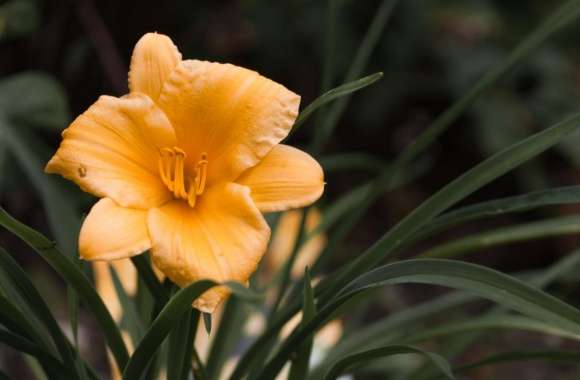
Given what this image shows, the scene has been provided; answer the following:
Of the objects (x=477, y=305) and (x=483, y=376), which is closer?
(x=483, y=376)

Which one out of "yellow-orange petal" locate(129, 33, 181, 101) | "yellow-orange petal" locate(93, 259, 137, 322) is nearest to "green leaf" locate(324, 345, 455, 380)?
"yellow-orange petal" locate(129, 33, 181, 101)

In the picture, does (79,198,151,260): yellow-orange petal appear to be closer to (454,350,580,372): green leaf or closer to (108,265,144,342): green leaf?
(108,265,144,342): green leaf

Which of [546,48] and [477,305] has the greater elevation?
[546,48]

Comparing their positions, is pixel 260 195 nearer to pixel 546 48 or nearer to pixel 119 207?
pixel 119 207

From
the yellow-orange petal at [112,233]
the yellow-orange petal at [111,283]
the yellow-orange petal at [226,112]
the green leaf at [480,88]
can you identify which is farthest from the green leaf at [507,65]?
the yellow-orange petal at [111,283]

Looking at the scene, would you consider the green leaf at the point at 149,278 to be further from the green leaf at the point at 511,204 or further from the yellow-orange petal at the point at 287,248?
the yellow-orange petal at the point at 287,248

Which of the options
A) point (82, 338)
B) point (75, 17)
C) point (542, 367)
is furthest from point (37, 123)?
point (542, 367)
